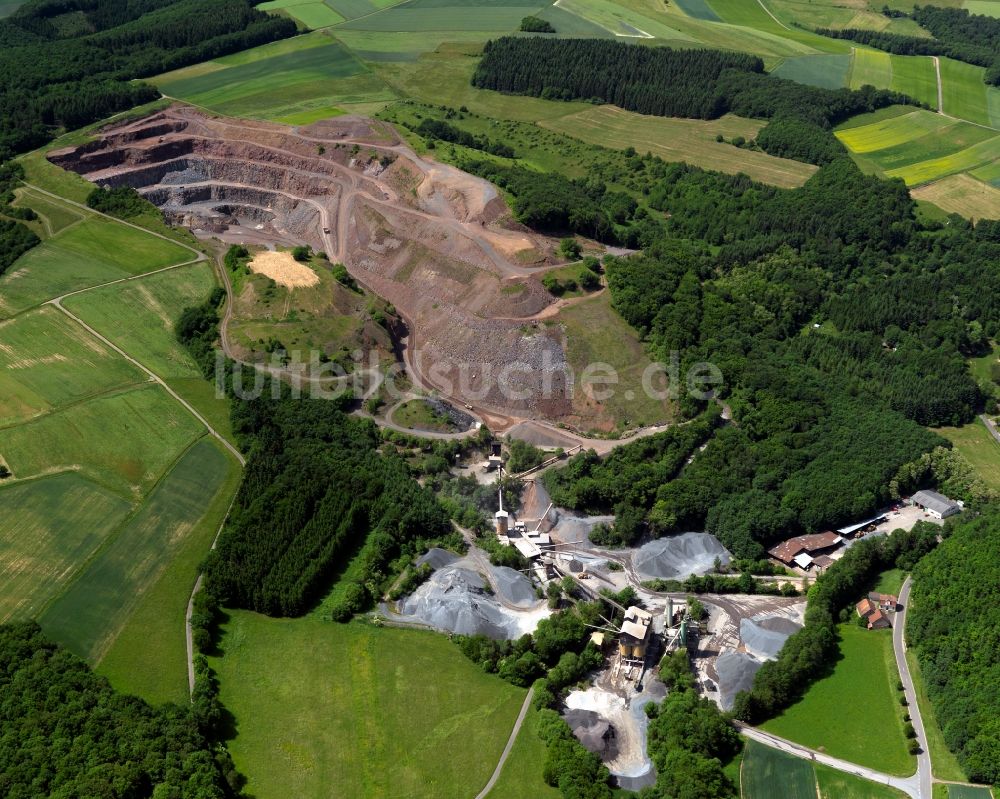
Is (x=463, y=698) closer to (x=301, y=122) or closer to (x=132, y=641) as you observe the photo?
(x=132, y=641)

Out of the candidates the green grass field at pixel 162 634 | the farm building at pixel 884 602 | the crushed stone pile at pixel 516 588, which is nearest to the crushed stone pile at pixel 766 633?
the farm building at pixel 884 602

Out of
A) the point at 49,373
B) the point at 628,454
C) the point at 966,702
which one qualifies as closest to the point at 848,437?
the point at 628,454

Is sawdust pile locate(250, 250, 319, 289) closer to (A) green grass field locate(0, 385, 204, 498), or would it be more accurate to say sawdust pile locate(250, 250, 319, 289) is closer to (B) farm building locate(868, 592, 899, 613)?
(A) green grass field locate(0, 385, 204, 498)

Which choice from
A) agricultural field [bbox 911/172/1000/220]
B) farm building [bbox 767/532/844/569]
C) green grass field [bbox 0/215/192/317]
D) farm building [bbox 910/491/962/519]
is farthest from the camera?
agricultural field [bbox 911/172/1000/220]

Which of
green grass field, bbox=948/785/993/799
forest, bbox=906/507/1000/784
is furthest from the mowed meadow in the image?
forest, bbox=906/507/1000/784

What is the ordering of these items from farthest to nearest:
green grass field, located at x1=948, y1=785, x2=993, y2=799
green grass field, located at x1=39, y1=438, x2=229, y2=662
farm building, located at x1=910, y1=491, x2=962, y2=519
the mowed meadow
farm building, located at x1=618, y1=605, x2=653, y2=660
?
farm building, located at x1=910, y1=491, x2=962, y2=519
the mowed meadow
green grass field, located at x1=39, y1=438, x2=229, y2=662
farm building, located at x1=618, y1=605, x2=653, y2=660
green grass field, located at x1=948, y1=785, x2=993, y2=799

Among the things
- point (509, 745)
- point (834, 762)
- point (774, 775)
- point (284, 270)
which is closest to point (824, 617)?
point (834, 762)

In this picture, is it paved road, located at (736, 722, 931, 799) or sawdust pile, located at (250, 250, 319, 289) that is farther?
sawdust pile, located at (250, 250, 319, 289)
